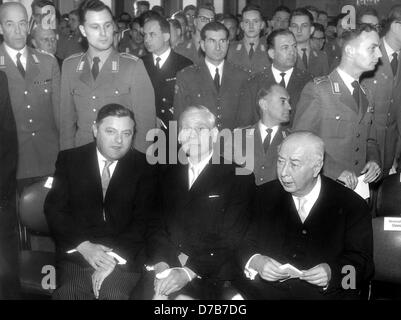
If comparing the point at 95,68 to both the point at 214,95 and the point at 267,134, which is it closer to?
the point at 214,95

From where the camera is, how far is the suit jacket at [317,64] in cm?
520

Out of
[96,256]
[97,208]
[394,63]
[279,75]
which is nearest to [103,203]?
[97,208]

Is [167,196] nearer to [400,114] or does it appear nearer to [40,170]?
[40,170]

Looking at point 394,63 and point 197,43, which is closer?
point 394,63

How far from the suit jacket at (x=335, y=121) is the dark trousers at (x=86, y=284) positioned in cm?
130

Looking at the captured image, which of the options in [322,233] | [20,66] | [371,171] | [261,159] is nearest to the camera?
[322,233]

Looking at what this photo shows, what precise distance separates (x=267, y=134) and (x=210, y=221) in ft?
3.06

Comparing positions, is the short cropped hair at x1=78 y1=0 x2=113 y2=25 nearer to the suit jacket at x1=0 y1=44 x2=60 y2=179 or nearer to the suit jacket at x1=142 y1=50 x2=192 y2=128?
the suit jacket at x1=0 y1=44 x2=60 y2=179

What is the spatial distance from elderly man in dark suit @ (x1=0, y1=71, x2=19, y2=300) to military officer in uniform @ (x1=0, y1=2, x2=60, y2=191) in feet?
Answer: 0.82

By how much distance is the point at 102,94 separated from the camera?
359 cm

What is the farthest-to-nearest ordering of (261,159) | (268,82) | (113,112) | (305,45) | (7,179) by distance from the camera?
(305,45)
(268,82)
(261,159)
(7,179)
(113,112)

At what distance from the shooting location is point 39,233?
10.3ft

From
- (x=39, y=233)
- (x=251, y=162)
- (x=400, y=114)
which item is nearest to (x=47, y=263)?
(x=39, y=233)
